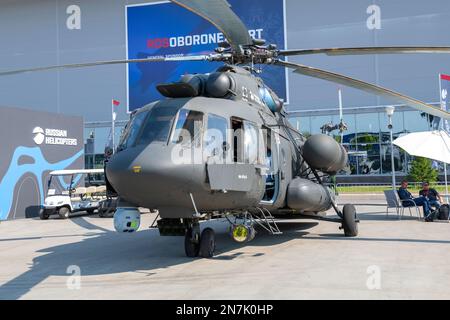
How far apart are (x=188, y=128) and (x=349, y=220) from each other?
493 centimetres

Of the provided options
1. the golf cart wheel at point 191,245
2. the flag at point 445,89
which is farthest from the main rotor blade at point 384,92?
the flag at point 445,89

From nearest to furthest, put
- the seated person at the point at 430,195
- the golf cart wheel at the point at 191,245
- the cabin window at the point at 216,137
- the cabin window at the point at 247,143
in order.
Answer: the cabin window at the point at 216,137 → the cabin window at the point at 247,143 → the golf cart wheel at the point at 191,245 → the seated person at the point at 430,195

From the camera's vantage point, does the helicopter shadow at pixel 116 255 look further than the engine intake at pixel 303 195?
No

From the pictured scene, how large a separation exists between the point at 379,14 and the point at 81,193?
23266mm

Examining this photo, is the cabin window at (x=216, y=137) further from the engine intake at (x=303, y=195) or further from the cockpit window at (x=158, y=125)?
the engine intake at (x=303, y=195)

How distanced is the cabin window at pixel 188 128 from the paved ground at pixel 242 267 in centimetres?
190

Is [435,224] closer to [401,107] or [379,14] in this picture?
[401,107]

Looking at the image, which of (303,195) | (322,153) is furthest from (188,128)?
(322,153)

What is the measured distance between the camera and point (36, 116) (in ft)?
62.8

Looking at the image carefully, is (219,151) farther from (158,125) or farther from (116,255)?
(116,255)

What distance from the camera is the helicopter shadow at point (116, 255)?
6.69 m

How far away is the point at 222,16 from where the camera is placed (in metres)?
6.64
